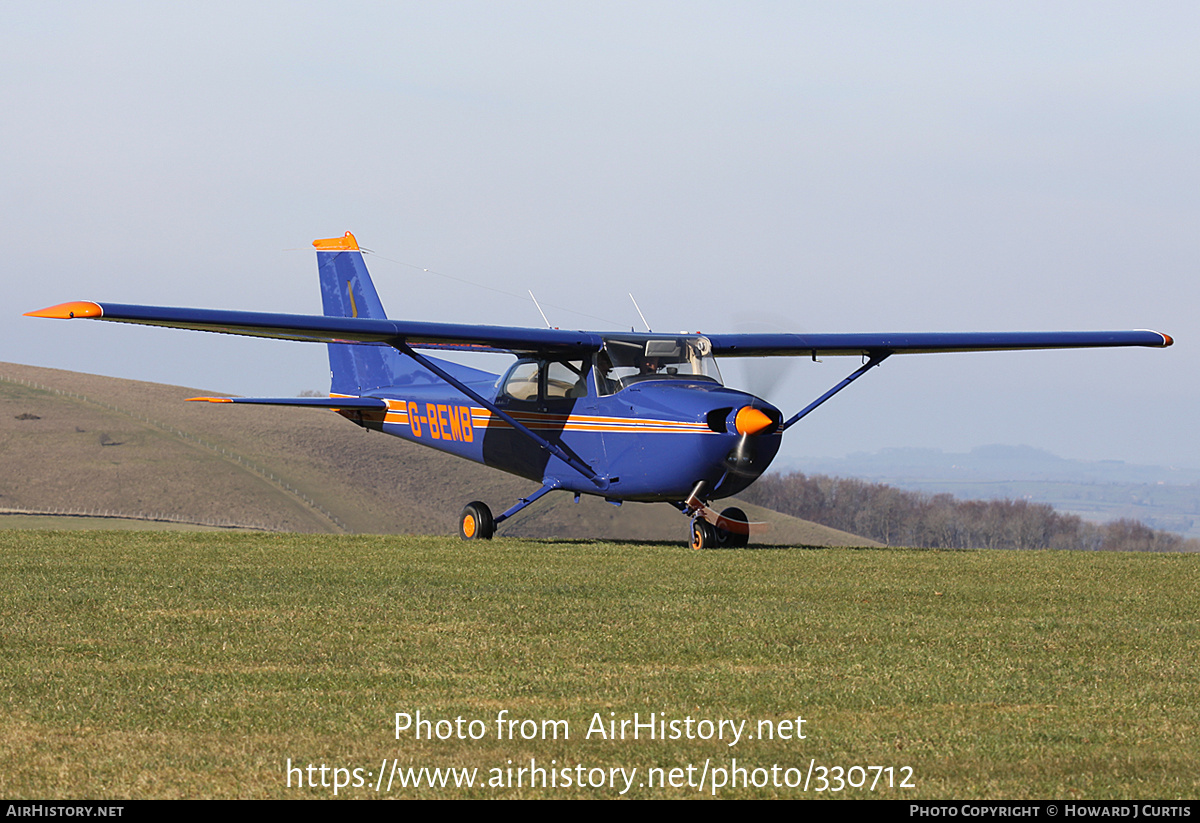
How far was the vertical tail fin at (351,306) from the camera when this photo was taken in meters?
24.1

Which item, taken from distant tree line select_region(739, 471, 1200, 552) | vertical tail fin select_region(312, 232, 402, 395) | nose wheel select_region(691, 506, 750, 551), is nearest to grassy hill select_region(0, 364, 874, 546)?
distant tree line select_region(739, 471, 1200, 552)

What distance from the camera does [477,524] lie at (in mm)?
19906

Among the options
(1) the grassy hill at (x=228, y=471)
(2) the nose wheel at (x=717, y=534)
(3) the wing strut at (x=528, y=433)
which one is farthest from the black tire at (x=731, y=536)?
(1) the grassy hill at (x=228, y=471)

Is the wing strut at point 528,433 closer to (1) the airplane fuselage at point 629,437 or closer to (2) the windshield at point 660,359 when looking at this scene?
(1) the airplane fuselage at point 629,437

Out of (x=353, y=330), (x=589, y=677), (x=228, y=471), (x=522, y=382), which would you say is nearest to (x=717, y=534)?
(x=522, y=382)

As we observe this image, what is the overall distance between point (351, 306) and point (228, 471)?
156 ft

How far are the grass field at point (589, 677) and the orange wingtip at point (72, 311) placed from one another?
125 inches

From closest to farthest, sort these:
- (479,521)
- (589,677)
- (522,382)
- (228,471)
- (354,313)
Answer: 1. (589,677)
2. (522,382)
3. (479,521)
4. (354,313)
5. (228,471)

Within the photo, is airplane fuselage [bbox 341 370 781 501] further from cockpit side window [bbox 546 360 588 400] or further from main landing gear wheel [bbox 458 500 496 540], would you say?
main landing gear wheel [bbox 458 500 496 540]

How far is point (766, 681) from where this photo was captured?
7.44 meters

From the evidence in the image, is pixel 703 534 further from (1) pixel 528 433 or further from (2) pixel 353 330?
(2) pixel 353 330

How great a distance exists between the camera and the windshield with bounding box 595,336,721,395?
17969 millimetres
